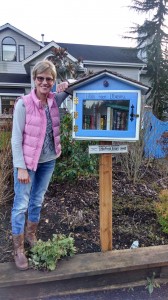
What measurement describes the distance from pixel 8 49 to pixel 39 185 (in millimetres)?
16833

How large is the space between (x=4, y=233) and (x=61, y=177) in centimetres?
129

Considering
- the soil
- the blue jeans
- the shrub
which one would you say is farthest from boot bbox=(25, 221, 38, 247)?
the shrub

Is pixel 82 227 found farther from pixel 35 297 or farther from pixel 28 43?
pixel 28 43

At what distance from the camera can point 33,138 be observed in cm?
218

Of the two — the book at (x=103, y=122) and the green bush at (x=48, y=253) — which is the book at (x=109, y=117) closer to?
the book at (x=103, y=122)

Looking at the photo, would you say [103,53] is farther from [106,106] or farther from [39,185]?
[39,185]

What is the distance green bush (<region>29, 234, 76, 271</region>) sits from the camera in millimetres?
2318

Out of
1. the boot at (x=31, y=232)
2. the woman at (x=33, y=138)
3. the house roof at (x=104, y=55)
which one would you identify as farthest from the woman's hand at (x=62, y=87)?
the house roof at (x=104, y=55)

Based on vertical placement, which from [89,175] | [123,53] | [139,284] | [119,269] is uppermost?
[123,53]

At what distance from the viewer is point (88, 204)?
3.67m

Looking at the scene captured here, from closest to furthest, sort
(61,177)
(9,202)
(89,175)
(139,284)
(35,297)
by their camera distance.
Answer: (35,297) < (139,284) < (9,202) < (61,177) < (89,175)

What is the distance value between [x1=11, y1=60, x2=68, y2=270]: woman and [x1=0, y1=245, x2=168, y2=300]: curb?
0.15 m

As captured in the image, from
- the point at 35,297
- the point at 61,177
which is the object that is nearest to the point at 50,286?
the point at 35,297

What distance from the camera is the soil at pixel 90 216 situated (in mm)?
2881
